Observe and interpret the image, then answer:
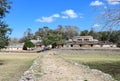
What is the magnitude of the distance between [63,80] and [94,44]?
98.8 m

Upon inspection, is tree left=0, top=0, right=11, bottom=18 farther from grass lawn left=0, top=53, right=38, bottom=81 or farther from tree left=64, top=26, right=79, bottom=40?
tree left=64, top=26, right=79, bottom=40

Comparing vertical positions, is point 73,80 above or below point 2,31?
below

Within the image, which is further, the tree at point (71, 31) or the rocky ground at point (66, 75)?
the tree at point (71, 31)

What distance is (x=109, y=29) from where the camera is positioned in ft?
69.6

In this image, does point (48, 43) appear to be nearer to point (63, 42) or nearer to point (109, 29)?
point (63, 42)

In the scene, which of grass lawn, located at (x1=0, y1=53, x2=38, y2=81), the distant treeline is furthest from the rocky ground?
the distant treeline

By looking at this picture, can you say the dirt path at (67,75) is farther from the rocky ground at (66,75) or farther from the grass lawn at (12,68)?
the grass lawn at (12,68)

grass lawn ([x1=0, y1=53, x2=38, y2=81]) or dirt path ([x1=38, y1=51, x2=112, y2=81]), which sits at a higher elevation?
dirt path ([x1=38, y1=51, x2=112, y2=81])

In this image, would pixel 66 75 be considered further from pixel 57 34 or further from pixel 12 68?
pixel 57 34

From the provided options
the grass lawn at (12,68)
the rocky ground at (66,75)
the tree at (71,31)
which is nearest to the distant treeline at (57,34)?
the tree at (71,31)

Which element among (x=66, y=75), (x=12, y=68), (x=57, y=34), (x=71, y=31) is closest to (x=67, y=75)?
(x=66, y=75)

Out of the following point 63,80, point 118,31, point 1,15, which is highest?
point 1,15

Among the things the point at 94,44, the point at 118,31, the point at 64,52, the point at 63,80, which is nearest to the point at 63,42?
the point at 94,44

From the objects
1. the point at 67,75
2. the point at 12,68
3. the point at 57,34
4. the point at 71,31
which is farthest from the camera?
the point at 71,31
